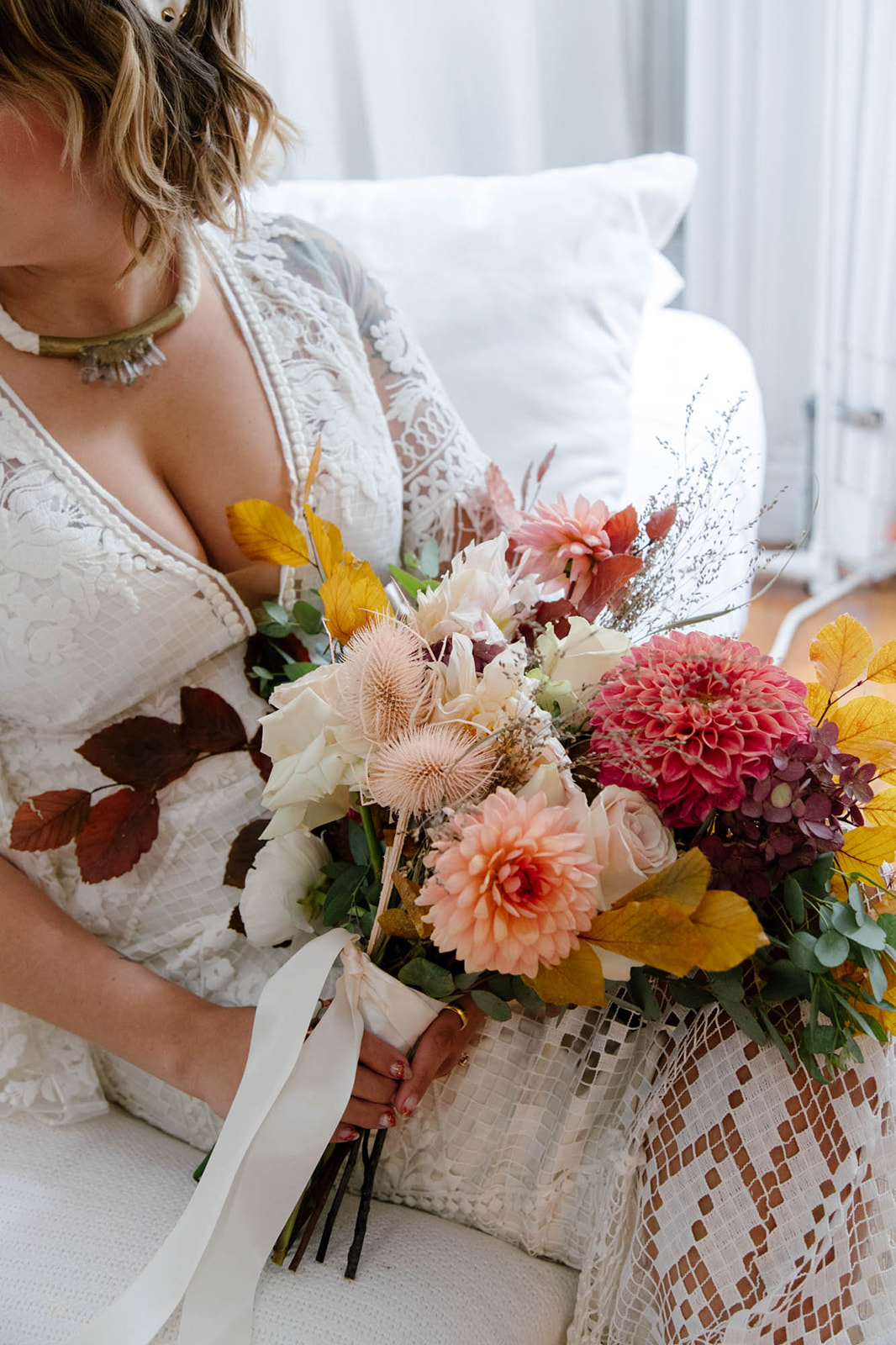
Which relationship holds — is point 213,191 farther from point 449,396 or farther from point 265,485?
point 449,396

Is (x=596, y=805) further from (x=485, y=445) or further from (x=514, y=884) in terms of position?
(x=485, y=445)

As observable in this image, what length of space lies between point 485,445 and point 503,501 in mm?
432

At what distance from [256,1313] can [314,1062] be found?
0.58 ft

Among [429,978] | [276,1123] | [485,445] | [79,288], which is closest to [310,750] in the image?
[429,978]

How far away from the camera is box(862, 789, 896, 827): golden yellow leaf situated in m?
0.72

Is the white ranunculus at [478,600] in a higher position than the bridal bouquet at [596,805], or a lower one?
higher

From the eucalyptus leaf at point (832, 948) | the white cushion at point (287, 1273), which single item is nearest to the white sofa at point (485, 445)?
the white cushion at point (287, 1273)

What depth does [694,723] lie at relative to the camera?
0.64 meters

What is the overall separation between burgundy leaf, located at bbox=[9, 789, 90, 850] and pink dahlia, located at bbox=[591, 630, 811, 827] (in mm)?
502

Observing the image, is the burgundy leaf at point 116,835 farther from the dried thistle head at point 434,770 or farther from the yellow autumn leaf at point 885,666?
the yellow autumn leaf at point 885,666

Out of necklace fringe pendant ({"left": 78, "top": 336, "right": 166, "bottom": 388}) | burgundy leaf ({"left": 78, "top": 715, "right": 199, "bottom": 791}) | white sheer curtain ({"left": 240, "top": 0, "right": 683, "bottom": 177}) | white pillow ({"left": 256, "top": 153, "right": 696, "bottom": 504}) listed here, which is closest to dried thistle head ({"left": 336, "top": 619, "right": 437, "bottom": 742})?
burgundy leaf ({"left": 78, "top": 715, "right": 199, "bottom": 791})

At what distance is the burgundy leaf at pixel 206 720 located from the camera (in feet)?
3.21

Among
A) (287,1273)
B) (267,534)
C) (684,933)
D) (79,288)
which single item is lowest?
(287,1273)

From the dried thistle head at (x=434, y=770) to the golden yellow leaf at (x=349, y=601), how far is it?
116mm
